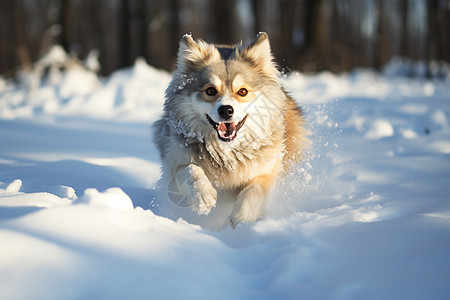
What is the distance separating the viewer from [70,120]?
284 inches

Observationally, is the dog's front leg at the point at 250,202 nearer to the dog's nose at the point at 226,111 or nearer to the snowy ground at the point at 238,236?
the snowy ground at the point at 238,236

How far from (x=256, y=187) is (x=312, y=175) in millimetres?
1089

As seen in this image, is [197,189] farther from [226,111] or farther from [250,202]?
[226,111]

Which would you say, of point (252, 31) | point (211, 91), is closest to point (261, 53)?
point (211, 91)

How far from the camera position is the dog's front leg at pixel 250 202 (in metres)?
2.75

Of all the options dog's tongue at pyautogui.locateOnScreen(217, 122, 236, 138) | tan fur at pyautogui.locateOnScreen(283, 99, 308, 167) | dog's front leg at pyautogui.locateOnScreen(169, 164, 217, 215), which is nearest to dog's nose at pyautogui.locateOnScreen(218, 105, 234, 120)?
dog's tongue at pyautogui.locateOnScreen(217, 122, 236, 138)

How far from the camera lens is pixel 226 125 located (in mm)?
3008

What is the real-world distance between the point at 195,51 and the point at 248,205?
1.38 meters

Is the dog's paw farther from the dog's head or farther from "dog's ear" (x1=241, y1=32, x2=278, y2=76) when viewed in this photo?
"dog's ear" (x1=241, y1=32, x2=278, y2=76)

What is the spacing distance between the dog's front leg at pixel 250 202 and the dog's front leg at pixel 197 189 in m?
0.19

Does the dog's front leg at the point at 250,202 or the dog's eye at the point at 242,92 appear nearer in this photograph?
the dog's front leg at the point at 250,202

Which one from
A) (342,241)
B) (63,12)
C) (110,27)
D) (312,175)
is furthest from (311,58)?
(110,27)

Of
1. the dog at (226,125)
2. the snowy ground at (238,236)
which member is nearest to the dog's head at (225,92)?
the dog at (226,125)

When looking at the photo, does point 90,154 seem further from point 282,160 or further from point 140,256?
point 140,256
